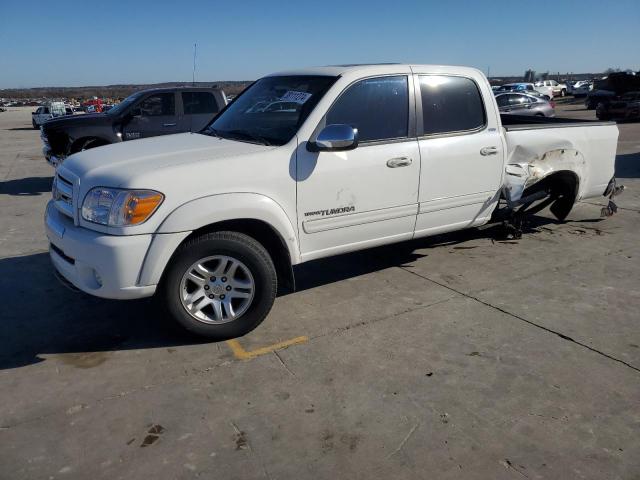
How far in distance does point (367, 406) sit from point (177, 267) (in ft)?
4.87

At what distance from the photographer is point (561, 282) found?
499cm

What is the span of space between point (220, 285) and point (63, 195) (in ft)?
4.42

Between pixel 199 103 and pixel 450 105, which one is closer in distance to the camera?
pixel 450 105

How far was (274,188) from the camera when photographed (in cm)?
390

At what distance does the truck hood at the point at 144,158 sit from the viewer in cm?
358

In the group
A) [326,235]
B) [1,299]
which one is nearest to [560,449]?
[326,235]

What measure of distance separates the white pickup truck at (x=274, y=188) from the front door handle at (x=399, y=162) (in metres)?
0.01

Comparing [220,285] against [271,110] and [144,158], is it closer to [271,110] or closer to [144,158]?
[144,158]

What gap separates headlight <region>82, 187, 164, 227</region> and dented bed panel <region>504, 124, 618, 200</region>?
144 inches

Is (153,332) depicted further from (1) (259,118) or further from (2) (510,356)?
(2) (510,356)

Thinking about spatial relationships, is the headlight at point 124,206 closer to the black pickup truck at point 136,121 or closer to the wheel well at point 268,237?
the wheel well at point 268,237

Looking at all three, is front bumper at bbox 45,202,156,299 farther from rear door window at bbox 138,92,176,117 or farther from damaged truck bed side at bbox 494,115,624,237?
rear door window at bbox 138,92,176,117

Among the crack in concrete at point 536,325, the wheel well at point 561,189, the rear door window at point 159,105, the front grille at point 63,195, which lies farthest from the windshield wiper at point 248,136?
the rear door window at point 159,105

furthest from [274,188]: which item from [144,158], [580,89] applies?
[580,89]
